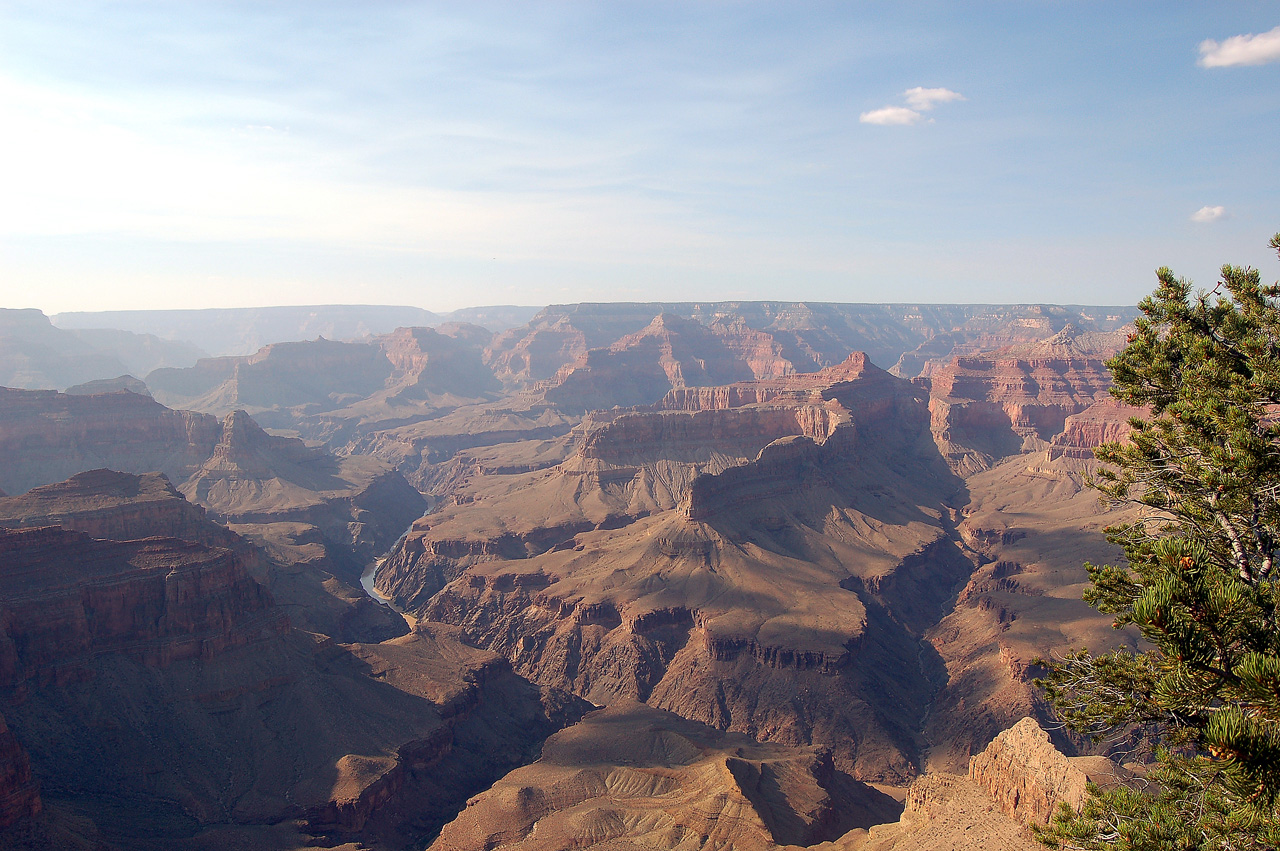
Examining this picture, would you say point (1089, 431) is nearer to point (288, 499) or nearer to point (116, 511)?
point (288, 499)

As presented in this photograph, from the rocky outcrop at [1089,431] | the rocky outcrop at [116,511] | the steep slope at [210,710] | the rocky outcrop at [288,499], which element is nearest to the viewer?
the steep slope at [210,710]

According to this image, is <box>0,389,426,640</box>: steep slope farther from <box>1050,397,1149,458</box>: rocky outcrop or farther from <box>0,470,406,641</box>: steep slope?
<box>1050,397,1149,458</box>: rocky outcrop

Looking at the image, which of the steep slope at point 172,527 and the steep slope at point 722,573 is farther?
the steep slope at point 172,527

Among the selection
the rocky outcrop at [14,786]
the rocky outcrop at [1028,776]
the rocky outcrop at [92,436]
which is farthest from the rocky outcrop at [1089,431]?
the rocky outcrop at [92,436]

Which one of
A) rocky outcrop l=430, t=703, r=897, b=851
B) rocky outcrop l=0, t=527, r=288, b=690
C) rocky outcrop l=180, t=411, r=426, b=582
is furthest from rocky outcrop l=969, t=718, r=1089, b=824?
rocky outcrop l=180, t=411, r=426, b=582

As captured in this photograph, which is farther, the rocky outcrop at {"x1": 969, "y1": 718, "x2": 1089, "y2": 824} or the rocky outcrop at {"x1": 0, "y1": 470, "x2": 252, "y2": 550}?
the rocky outcrop at {"x1": 0, "y1": 470, "x2": 252, "y2": 550}

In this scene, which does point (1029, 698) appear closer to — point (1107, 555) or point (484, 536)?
point (1107, 555)

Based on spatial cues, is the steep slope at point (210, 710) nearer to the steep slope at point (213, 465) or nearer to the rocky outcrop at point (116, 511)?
the rocky outcrop at point (116, 511)

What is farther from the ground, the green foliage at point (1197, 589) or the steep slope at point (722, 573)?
the green foliage at point (1197, 589)
